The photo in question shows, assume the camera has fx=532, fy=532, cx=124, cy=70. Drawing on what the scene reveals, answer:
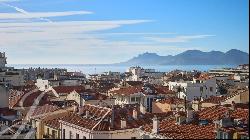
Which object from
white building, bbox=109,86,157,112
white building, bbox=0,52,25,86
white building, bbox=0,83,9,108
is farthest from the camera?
white building, bbox=0,52,25,86

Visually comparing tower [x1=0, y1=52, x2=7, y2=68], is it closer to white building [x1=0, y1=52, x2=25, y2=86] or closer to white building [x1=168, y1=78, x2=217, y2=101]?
white building [x1=0, y1=52, x2=25, y2=86]

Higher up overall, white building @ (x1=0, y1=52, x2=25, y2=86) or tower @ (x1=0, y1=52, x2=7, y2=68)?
tower @ (x1=0, y1=52, x2=7, y2=68)

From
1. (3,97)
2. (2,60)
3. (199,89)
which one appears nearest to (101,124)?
(3,97)

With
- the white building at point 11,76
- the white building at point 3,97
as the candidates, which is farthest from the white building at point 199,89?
the white building at point 11,76

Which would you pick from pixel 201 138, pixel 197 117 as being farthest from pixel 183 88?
pixel 201 138

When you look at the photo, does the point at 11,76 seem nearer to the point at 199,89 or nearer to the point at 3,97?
the point at 199,89

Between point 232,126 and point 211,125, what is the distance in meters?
1.40

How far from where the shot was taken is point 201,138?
65.2 feet

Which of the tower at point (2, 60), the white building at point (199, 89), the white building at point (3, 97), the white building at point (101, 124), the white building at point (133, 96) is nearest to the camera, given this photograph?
the white building at point (101, 124)

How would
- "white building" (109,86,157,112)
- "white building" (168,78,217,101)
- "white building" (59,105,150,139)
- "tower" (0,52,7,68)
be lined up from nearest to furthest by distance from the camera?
"white building" (59,105,150,139)
"white building" (109,86,157,112)
"white building" (168,78,217,101)
"tower" (0,52,7,68)

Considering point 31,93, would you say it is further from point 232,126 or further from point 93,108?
point 232,126

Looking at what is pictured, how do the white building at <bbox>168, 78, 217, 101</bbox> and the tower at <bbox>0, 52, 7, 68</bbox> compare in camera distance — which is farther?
the tower at <bbox>0, 52, 7, 68</bbox>

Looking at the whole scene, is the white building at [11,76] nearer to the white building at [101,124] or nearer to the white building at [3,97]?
the white building at [3,97]

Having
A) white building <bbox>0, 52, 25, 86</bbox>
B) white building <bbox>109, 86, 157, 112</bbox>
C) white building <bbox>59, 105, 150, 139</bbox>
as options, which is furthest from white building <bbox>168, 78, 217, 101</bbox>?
white building <bbox>59, 105, 150, 139</bbox>
